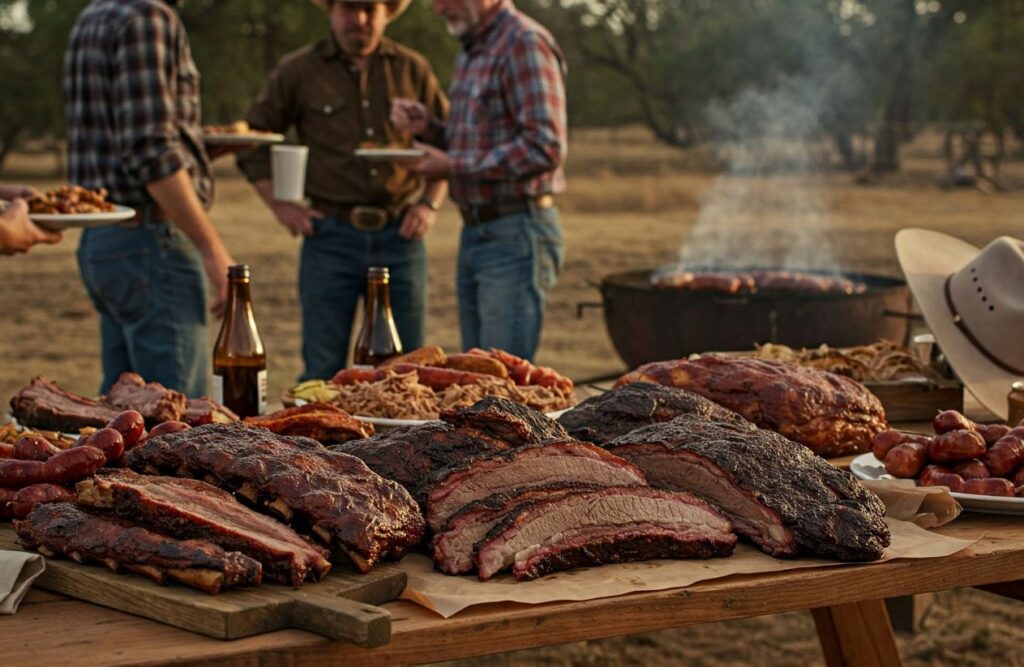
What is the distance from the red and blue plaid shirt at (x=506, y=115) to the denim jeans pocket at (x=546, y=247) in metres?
0.15

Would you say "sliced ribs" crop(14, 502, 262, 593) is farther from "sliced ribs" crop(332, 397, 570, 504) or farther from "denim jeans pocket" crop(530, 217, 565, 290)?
"denim jeans pocket" crop(530, 217, 565, 290)

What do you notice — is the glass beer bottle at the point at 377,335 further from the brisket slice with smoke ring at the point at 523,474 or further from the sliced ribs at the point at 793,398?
the brisket slice with smoke ring at the point at 523,474

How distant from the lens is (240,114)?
32.5m

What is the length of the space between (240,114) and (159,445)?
30947mm

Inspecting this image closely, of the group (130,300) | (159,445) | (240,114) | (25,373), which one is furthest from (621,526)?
(240,114)

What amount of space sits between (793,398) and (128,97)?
3.22m

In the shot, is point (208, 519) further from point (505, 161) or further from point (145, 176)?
point (505, 161)

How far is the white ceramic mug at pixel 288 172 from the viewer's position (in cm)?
640

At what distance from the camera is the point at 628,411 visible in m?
2.95

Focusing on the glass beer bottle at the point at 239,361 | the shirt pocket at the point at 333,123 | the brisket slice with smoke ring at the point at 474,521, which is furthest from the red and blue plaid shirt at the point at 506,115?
the brisket slice with smoke ring at the point at 474,521

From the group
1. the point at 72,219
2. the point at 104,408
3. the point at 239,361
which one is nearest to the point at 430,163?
the point at 72,219

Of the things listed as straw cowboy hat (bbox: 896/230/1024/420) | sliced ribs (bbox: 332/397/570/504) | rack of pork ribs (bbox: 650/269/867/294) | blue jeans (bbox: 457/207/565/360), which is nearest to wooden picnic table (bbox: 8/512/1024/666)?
sliced ribs (bbox: 332/397/570/504)

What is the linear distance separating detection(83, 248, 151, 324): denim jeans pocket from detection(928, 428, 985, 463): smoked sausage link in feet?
11.5

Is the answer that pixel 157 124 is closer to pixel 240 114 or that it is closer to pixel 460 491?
pixel 460 491
